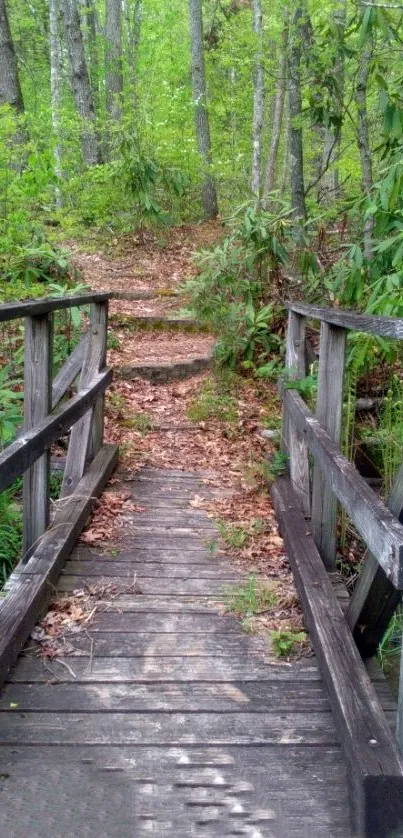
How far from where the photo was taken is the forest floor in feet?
14.7

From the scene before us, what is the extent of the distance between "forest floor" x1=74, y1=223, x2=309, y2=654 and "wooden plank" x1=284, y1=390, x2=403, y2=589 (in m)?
0.87

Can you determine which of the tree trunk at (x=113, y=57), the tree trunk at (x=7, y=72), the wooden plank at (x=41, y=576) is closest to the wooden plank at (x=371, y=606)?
the wooden plank at (x=41, y=576)

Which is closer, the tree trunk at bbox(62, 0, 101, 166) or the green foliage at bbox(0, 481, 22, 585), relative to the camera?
the green foliage at bbox(0, 481, 22, 585)

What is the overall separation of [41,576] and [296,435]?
234 cm

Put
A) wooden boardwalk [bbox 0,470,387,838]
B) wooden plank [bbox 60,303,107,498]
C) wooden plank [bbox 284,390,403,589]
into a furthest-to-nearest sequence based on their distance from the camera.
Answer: wooden plank [bbox 60,303,107,498]
wooden boardwalk [bbox 0,470,387,838]
wooden plank [bbox 284,390,403,589]

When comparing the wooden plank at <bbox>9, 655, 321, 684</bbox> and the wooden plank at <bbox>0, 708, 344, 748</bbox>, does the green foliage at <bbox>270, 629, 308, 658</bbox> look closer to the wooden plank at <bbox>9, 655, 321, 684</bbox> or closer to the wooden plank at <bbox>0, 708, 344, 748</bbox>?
the wooden plank at <bbox>9, 655, 321, 684</bbox>

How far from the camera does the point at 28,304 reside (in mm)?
3393

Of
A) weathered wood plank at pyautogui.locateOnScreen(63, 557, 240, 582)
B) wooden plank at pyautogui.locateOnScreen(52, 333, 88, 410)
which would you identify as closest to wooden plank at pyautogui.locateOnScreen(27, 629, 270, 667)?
weathered wood plank at pyautogui.locateOnScreen(63, 557, 240, 582)

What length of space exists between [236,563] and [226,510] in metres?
0.92

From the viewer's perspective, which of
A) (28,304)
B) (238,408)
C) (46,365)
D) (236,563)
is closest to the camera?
(28,304)

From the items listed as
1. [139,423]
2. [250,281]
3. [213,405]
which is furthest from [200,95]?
[139,423]

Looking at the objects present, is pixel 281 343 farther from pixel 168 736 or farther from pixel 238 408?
pixel 168 736

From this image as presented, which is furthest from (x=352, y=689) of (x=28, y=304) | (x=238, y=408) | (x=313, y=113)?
(x=313, y=113)

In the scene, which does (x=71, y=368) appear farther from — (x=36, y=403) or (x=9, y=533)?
(x=36, y=403)
